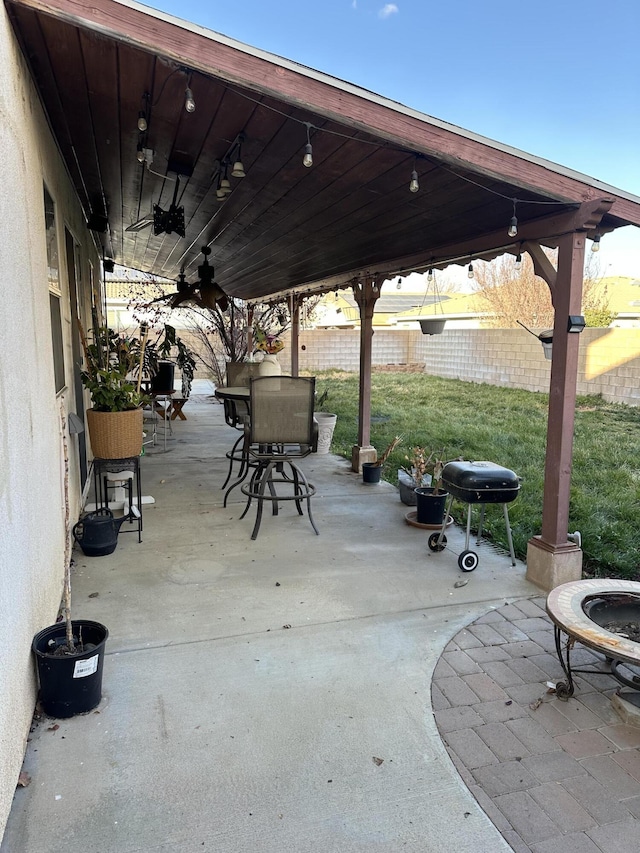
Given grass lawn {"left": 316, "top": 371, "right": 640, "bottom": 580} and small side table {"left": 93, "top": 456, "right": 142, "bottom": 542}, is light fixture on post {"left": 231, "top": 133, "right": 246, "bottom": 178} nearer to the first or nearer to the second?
small side table {"left": 93, "top": 456, "right": 142, "bottom": 542}

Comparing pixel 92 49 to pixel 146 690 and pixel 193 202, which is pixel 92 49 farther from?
pixel 146 690

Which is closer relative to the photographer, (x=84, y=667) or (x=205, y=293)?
(x=84, y=667)

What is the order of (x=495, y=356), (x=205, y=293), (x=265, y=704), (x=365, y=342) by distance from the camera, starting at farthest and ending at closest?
(x=495, y=356)
(x=365, y=342)
(x=205, y=293)
(x=265, y=704)

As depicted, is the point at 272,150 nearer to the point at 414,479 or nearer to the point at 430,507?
the point at 430,507

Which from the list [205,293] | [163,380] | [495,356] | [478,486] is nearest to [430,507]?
[478,486]

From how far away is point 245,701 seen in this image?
2.18 meters

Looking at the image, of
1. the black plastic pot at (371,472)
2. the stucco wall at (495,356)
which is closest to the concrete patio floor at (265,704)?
the black plastic pot at (371,472)

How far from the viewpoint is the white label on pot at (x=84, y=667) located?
1.99 m

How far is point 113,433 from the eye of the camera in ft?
12.0

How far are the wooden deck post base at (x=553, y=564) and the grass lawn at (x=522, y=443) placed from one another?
1.10 ft

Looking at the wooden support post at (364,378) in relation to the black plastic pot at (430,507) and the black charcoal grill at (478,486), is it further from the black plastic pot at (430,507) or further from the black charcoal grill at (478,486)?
the black charcoal grill at (478,486)

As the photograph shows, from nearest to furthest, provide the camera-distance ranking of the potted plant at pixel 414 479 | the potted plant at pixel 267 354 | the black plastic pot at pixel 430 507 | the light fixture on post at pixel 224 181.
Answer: the light fixture on post at pixel 224 181 → the black plastic pot at pixel 430 507 → the potted plant at pixel 414 479 → the potted plant at pixel 267 354

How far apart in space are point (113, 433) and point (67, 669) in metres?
1.89

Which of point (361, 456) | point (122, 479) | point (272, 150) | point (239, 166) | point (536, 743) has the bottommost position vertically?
point (536, 743)
